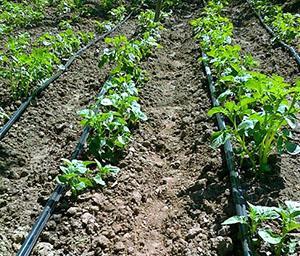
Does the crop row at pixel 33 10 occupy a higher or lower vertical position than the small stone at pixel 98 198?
higher

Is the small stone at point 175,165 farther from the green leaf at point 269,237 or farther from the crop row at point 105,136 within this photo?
the green leaf at point 269,237

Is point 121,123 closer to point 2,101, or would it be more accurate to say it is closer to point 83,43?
point 2,101

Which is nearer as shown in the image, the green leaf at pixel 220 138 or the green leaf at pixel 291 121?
the green leaf at pixel 291 121

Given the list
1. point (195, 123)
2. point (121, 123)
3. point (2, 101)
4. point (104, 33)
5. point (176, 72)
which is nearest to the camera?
point (121, 123)

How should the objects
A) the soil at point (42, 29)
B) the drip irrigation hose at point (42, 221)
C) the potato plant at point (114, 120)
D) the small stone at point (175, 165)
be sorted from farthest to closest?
the soil at point (42, 29)
the small stone at point (175, 165)
the potato plant at point (114, 120)
the drip irrigation hose at point (42, 221)

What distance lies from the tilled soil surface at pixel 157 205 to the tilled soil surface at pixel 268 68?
261 mm

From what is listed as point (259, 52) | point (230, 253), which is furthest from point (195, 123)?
point (259, 52)

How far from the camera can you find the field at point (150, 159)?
2795mm

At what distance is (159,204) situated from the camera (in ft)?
11.0

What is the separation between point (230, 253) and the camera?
2654 millimetres

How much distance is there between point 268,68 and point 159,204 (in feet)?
10.4

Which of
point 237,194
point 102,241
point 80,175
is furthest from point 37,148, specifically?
point 237,194

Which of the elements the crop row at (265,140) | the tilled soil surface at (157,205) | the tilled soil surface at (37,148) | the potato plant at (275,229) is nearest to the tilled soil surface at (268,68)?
the crop row at (265,140)

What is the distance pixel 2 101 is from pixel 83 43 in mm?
2933
